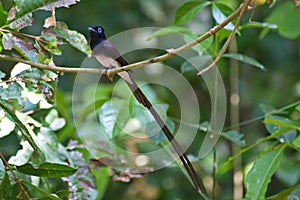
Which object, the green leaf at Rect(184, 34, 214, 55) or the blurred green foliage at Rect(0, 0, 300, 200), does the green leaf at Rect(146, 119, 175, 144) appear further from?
the green leaf at Rect(184, 34, 214, 55)

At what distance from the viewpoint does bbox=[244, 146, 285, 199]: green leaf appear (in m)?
1.67

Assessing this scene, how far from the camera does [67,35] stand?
1590mm

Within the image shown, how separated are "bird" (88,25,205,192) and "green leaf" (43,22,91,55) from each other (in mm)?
135

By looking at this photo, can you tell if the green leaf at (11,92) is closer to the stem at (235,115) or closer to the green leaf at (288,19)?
the stem at (235,115)

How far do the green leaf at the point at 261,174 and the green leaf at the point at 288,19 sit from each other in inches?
43.5

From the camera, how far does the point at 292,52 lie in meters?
4.14

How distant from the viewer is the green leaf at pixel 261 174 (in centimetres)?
167

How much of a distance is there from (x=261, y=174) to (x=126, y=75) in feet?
1.67

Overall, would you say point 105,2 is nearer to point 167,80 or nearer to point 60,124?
point 167,80

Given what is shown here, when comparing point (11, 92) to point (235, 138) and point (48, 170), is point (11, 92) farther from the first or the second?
point (235, 138)

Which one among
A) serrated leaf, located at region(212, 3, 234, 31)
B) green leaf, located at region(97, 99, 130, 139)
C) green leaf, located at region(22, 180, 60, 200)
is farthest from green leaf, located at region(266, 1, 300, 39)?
green leaf, located at region(22, 180, 60, 200)

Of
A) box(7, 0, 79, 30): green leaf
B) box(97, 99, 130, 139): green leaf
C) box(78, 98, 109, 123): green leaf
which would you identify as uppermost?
box(7, 0, 79, 30): green leaf

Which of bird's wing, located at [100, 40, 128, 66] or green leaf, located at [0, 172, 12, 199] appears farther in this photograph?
bird's wing, located at [100, 40, 128, 66]

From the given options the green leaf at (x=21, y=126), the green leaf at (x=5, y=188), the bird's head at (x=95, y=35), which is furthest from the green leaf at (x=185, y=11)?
the green leaf at (x=5, y=188)
